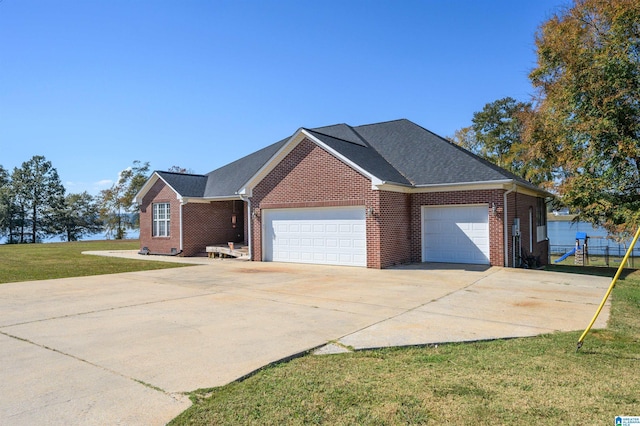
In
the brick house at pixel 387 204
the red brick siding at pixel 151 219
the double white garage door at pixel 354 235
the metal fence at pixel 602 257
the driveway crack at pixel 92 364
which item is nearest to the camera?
the driveway crack at pixel 92 364

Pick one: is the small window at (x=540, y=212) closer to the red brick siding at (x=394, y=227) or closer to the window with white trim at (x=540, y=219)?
the window with white trim at (x=540, y=219)

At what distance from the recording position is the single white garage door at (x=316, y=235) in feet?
50.5

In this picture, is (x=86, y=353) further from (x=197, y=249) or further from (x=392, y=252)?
(x=197, y=249)

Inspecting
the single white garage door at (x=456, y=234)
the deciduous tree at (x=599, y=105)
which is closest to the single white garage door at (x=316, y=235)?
the single white garage door at (x=456, y=234)

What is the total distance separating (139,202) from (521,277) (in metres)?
20.2

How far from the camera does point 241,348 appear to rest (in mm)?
5676

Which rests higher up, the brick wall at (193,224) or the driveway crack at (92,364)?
the brick wall at (193,224)

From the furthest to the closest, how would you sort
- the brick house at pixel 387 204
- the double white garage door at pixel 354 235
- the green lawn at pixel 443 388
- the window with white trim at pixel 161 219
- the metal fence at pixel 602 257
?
the metal fence at pixel 602 257, the window with white trim at pixel 161 219, the double white garage door at pixel 354 235, the brick house at pixel 387 204, the green lawn at pixel 443 388

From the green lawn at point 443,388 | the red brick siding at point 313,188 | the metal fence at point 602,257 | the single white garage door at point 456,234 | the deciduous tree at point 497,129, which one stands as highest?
the deciduous tree at point 497,129

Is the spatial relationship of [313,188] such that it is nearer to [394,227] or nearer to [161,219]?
[394,227]

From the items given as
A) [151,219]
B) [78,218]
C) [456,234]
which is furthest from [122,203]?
[456,234]

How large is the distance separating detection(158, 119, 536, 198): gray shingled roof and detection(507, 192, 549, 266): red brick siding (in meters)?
0.77

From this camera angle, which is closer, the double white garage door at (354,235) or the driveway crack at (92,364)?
the driveway crack at (92,364)

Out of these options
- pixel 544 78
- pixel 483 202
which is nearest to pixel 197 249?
pixel 483 202
